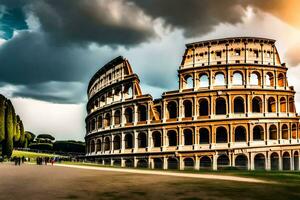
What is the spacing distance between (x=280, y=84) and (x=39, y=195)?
38987mm

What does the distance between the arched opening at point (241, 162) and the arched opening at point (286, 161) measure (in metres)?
5.07

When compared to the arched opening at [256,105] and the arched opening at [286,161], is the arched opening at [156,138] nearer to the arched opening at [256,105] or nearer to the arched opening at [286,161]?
the arched opening at [256,105]

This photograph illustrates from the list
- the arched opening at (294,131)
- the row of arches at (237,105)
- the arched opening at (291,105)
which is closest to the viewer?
the row of arches at (237,105)

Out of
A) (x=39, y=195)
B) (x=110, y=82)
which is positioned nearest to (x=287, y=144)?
(x=110, y=82)

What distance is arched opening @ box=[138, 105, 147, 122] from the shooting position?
50219mm

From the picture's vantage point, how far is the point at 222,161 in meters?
43.8

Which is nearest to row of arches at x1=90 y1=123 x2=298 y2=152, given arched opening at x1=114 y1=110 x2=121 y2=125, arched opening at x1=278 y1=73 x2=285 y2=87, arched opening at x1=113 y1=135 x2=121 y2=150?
arched opening at x1=113 y1=135 x2=121 y2=150

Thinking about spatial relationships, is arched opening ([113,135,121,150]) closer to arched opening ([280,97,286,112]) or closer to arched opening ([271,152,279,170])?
arched opening ([271,152,279,170])

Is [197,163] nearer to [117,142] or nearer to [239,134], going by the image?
[239,134]

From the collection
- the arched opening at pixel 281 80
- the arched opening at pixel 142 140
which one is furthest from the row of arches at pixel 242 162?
the arched opening at pixel 281 80

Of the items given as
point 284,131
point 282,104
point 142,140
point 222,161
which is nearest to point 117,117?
point 142,140

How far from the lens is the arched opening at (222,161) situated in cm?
4338

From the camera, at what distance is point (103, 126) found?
55.8 m

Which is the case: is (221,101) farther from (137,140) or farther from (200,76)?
(137,140)
